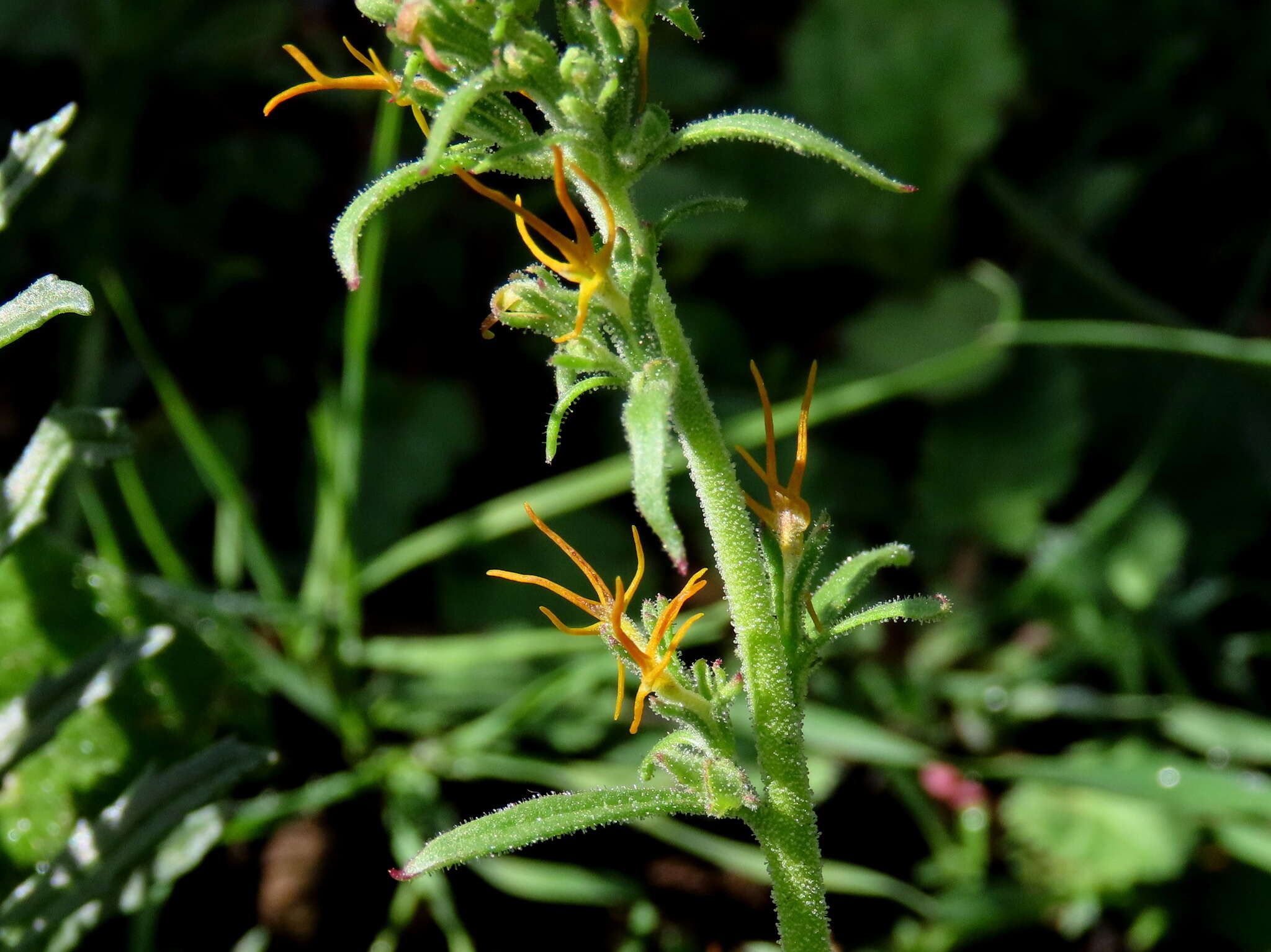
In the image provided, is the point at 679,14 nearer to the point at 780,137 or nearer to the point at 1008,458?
the point at 780,137

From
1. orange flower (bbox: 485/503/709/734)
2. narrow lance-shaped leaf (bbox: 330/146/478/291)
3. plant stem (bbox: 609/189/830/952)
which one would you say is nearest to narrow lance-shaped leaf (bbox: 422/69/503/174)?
narrow lance-shaped leaf (bbox: 330/146/478/291)

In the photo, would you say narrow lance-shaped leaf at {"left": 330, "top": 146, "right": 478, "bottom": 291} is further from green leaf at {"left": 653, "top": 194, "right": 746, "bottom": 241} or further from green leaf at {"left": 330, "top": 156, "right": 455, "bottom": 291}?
green leaf at {"left": 653, "top": 194, "right": 746, "bottom": 241}

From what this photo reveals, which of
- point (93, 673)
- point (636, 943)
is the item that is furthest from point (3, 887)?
point (636, 943)

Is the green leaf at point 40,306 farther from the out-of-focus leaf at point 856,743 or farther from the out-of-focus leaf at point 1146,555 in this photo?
the out-of-focus leaf at point 1146,555

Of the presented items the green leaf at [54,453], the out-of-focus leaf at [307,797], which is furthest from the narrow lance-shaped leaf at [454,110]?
the out-of-focus leaf at [307,797]

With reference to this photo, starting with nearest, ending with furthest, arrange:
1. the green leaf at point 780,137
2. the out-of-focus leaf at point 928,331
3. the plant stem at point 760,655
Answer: the green leaf at point 780,137, the plant stem at point 760,655, the out-of-focus leaf at point 928,331
